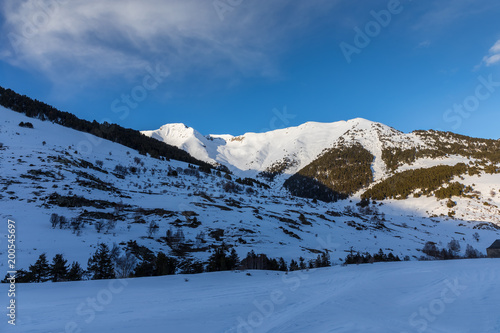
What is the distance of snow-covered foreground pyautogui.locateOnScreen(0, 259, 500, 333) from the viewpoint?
7188 millimetres

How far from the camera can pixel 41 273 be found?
45.9ft

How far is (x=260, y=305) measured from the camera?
9633mm

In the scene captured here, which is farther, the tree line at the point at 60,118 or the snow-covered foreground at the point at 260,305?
the tree line at the point at 60,118

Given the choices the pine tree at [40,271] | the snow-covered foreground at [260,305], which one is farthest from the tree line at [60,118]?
the snow-covered foreground at [260,305]

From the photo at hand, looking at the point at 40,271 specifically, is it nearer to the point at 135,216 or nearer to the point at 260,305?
the point at 260,305

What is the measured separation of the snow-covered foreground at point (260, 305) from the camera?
7188mm

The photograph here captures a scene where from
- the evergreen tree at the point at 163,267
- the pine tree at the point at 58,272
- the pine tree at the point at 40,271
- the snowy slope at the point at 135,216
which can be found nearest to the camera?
the pine tree at the point at 40,271

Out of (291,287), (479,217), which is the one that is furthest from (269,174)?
(291,287)

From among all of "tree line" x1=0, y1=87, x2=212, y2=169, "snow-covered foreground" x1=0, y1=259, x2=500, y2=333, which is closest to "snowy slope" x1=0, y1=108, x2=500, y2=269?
"tree line" x1=0, y1=87, x2=212, y2=169

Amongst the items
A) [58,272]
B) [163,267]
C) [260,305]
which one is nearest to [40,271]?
[58,272]

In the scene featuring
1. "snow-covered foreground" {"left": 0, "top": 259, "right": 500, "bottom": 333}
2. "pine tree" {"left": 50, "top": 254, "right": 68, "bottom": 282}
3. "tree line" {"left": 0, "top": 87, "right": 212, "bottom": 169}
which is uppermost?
"tree line" {"left": 0, "top": 87, "right": 212, "bottom": 169}

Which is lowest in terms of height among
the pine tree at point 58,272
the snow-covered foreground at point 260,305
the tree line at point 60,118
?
the snow-covered foreground at point 260,305

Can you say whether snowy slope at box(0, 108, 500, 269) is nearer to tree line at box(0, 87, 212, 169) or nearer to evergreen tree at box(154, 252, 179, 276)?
evergreen tree at box(154, 252, 179, 276)

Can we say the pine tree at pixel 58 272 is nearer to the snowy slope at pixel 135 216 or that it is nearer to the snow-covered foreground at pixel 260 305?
the snow-covered foreground at pixel 260 305
